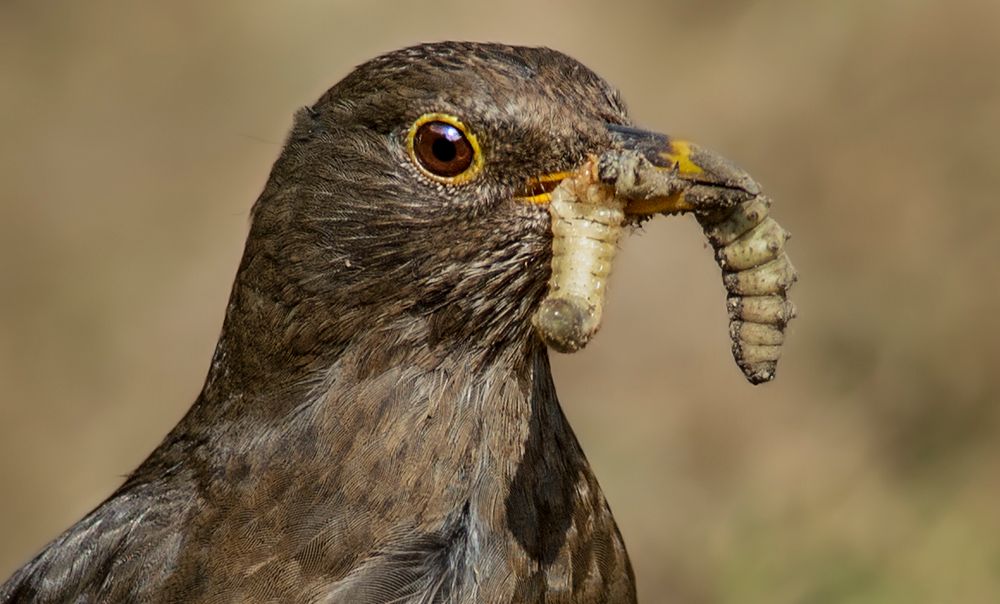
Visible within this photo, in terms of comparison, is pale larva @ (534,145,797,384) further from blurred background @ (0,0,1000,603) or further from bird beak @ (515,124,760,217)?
blurred background @ (0,0,1000,603)

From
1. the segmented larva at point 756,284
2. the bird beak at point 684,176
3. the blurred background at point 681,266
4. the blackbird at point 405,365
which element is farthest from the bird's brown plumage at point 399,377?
the blurred background at point 681,266

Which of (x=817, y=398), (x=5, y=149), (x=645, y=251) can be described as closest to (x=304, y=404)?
(x=817, y=398)

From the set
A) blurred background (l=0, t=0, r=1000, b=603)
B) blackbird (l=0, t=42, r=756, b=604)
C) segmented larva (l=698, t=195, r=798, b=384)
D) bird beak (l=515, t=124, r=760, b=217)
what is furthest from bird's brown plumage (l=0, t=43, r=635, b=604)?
blurred background (l=0, t=0, r=1000, b=603)

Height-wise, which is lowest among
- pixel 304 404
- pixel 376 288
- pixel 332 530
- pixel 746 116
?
pixel 332 530

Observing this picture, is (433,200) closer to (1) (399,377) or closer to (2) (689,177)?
(1) (399,377)

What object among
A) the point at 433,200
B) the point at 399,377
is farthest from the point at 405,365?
the point at 433,200

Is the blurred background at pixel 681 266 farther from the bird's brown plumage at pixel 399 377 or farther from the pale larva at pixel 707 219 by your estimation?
the pale larva at pixel 707 219

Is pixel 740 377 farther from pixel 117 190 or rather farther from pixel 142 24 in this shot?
pixel 142 24
